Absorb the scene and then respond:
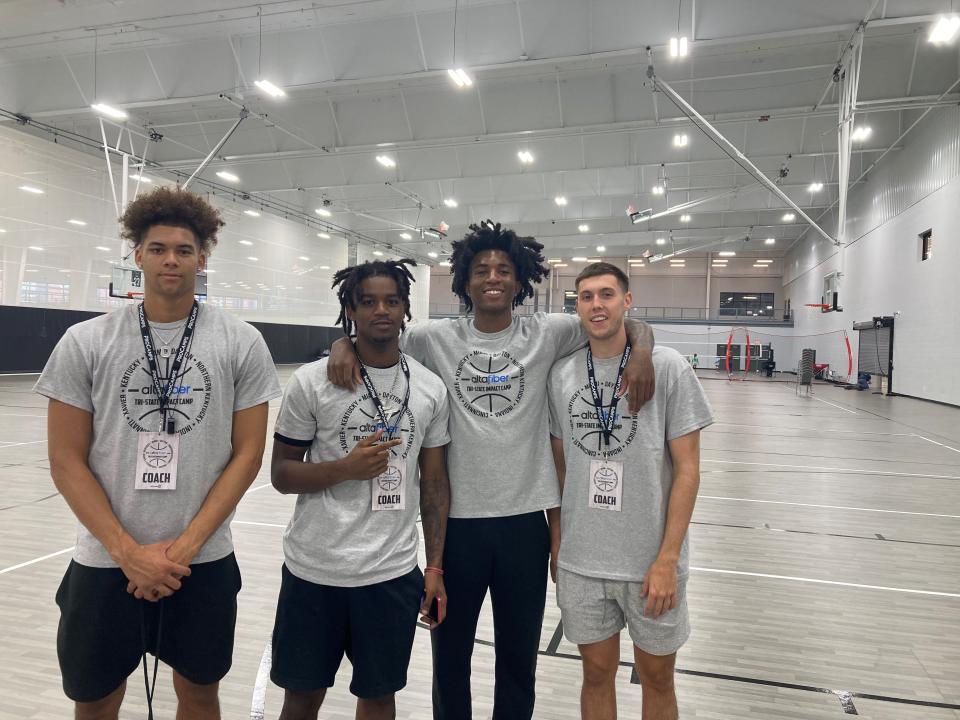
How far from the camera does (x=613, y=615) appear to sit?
79.3 inches

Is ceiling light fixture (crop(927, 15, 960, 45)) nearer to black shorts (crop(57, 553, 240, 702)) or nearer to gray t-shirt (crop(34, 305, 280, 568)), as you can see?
gray t-shirt (crop(34, 305, 280, 568))

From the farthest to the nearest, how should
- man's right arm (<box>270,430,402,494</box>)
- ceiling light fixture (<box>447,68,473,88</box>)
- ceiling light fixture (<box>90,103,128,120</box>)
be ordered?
ceiling light fixture (<box>90,103,128,120</box>)
ceiling light fixture (<box>447,68,473,88</box>)
man's right arm (<box>270,430,402,494</box>)

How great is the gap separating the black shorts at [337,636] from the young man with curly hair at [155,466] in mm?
183

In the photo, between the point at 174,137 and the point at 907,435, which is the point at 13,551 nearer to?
the point at 907,435

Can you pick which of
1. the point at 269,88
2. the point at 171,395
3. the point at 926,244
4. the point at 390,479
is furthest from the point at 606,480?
the point at 926,244

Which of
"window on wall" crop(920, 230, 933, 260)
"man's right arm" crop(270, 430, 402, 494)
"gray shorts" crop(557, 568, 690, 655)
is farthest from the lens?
"window on wall" crop(920, 230, 933, 260)

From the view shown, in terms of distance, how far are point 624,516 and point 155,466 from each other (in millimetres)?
1425

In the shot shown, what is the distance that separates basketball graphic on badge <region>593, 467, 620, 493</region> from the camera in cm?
198

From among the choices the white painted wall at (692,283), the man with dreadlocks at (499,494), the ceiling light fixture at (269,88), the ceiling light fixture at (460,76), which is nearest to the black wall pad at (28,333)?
the ceiling light fixture at (269,88)

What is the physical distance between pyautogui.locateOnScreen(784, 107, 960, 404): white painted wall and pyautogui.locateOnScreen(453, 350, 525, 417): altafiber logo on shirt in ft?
54.4

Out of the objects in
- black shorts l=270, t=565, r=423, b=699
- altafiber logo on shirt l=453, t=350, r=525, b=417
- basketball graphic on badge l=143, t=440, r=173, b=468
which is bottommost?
black shorts l=270, t=565, r=423, b=699

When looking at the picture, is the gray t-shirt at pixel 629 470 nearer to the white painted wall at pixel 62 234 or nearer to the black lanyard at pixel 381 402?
the black lanyard at pixel 381 402

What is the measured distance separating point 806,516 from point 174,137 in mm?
18163

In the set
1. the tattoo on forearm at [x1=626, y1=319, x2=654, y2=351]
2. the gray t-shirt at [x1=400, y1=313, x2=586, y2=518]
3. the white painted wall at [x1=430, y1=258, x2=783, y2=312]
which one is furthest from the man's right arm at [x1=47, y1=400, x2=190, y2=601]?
the white painted wall at [x1=430, y1=258, x2=783, y2=312]
